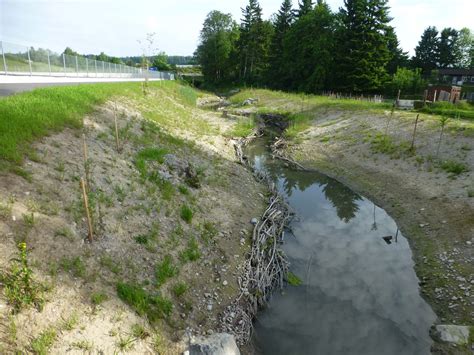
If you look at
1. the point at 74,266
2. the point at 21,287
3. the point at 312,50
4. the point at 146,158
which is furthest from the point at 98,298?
the point at 312,50

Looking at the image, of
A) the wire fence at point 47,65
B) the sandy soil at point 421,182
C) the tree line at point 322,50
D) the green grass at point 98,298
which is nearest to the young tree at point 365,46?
the tree line at point 322,50

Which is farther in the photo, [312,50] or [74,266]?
[312,50]

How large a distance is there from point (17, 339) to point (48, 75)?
33.8 metres

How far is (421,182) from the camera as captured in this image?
18.3 meters

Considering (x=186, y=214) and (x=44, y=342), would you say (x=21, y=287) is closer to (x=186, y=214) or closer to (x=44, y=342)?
(x=44, y=342)

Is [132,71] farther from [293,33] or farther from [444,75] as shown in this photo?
[444,75]

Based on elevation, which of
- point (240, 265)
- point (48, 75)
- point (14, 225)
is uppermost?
point (48, 75)

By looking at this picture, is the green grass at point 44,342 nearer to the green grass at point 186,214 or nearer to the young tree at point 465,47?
the green grass at point 186,214

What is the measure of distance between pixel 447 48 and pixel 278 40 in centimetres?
4597

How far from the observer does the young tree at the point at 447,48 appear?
85438 mm

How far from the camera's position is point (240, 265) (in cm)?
1090

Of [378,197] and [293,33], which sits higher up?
[293,33]

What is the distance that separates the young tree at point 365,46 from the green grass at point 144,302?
59.7 metres

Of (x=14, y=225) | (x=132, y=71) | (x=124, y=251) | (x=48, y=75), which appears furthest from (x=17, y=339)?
(x=132, y=71)
